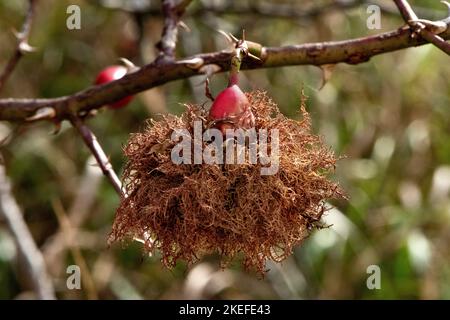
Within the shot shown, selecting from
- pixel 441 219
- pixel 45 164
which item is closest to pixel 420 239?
pixel 441 219

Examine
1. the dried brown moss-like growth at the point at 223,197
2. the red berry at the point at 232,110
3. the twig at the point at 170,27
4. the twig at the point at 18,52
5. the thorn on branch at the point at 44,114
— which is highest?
the twig at the point at 18,52

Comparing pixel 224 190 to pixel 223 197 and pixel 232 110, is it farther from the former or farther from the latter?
pixel 232 110

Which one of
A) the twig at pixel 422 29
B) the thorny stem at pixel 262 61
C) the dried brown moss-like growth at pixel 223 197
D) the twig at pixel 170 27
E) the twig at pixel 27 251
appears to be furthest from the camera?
the twig at pixel 27 251

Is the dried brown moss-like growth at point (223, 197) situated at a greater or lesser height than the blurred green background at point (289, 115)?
lesser

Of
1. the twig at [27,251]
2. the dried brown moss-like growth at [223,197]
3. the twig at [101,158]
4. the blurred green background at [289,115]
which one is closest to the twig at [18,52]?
the twig at [101,158]

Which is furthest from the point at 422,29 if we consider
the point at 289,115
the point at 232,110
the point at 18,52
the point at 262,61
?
the point at 289,115

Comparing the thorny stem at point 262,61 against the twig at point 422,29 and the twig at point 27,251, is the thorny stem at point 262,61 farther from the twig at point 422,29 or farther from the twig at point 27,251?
the twig at point 27,251
